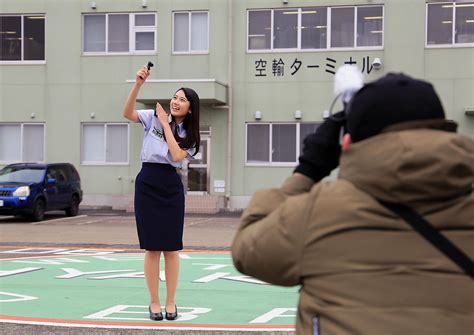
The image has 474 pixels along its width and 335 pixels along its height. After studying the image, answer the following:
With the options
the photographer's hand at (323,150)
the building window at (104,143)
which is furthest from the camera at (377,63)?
the photographer's hand at (323,150)

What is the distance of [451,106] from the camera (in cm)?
2025

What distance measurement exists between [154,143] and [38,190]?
1337 cm

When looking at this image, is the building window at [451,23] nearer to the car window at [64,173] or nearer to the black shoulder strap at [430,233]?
the car window at [64,173]

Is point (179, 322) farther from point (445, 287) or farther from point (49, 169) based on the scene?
point (49, 169)

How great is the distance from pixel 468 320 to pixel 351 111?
62cm

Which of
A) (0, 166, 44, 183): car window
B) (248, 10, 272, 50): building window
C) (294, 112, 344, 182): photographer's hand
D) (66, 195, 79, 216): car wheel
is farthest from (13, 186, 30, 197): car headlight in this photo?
(294, 112, 344, 182): photographer's hand

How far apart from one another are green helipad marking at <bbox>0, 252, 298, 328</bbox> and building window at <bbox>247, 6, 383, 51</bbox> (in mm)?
13210

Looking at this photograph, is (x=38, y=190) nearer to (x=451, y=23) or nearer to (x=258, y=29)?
(x=258, y=29)

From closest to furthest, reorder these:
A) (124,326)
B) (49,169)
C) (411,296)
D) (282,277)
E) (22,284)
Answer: (411,296) → (282,277) → (124,326) → (22,284) → (49,169)

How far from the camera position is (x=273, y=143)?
2144 cm

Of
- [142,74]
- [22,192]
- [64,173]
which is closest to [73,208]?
[64,173]

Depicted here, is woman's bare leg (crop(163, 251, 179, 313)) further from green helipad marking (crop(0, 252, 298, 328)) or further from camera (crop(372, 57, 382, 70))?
camera (crop(372, 57, 382, 70))

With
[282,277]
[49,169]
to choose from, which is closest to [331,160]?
[282,277]

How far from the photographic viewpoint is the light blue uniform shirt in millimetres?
5301
